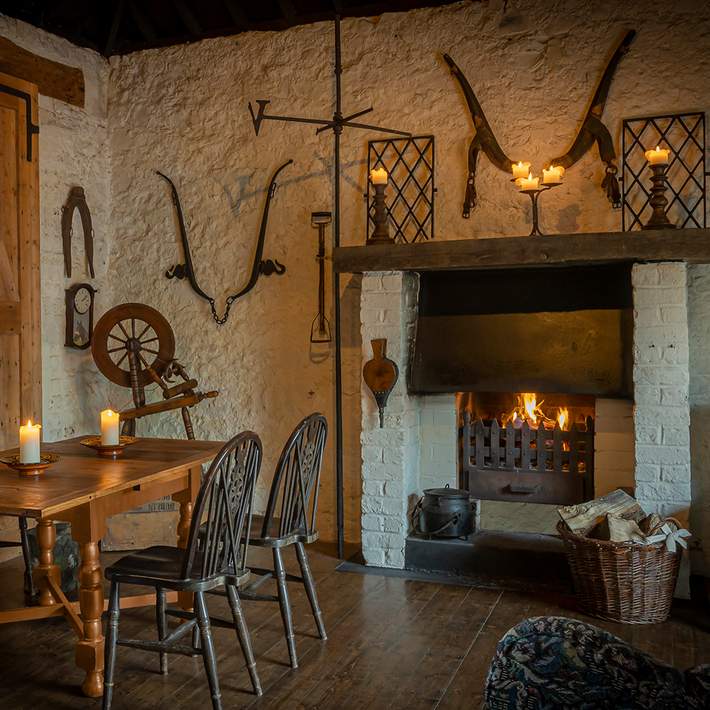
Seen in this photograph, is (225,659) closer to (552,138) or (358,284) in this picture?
(358,284)

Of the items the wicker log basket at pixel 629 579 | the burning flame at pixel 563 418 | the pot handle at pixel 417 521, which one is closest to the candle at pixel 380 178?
the burning flame at pixel 563 418

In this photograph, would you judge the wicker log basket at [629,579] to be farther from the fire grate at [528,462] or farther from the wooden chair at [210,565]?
the wooden chair at [210,565]

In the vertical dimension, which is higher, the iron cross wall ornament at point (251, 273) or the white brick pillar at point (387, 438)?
the iron cross wall ornament at point (251, 273)

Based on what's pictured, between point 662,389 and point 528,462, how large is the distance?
80cm

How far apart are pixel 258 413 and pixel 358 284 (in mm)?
1059

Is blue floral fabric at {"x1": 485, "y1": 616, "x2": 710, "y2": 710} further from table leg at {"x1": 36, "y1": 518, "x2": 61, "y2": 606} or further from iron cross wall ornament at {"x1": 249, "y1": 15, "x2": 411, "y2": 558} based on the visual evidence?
iron cross wall ornament at {"x1": 249, "y1": 15, "x2": 411, "y2": 558}

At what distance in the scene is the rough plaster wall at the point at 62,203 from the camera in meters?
5.01

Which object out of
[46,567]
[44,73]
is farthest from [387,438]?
[44,73]

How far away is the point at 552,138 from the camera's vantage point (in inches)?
174

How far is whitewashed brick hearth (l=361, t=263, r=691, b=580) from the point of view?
12.6ft

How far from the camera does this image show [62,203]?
514 centimetres

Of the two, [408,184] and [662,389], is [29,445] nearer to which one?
[408,184]

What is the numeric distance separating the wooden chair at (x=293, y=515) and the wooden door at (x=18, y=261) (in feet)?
7.29

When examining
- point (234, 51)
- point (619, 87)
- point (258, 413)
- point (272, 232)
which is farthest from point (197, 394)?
point (619, 87)
